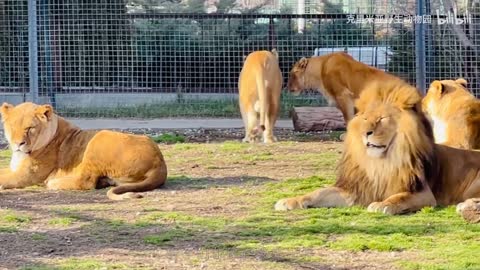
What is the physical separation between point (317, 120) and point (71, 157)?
21.1 feet

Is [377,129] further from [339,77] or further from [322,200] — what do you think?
[339,77]

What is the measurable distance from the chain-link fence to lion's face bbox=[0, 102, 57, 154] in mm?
6889

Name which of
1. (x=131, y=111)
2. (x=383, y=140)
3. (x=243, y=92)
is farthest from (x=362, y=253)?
(x=131, y=111)

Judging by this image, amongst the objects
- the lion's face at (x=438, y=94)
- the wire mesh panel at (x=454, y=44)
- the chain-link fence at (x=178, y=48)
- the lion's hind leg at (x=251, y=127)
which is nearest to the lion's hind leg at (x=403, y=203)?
the lion's face at (x=438, y=94)

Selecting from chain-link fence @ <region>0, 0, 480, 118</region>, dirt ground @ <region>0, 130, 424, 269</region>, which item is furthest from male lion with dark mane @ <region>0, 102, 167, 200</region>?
chain-link fence @ <region>0, 0, 480, 118</region>

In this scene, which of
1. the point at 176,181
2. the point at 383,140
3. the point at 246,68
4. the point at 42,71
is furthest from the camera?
the point at 42,71

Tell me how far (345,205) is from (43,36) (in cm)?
993

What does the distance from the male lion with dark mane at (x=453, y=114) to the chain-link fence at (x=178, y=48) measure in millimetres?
5680

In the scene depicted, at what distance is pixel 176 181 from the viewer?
1005cm

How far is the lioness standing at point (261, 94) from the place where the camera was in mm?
13828

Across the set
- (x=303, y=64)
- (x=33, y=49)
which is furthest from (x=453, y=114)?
(x=33, y=49)

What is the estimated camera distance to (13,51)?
1784 cm

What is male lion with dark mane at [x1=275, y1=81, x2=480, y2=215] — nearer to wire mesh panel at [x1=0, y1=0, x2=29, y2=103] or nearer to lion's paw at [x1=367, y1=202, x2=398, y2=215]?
lion's paw at [x1=367, y1=202, x2=398, y2=215]

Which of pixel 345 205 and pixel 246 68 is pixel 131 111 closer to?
pixel 246 68
